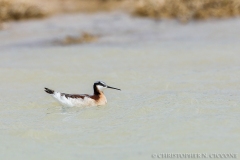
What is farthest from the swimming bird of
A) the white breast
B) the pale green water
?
the pale green water

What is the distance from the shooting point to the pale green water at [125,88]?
9.98 m

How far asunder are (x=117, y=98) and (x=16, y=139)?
3068 mm

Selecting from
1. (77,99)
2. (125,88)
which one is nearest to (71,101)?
(77,99)

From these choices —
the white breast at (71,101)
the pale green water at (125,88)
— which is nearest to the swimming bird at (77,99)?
the white breast at (71,101)

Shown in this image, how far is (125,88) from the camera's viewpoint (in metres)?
14.0


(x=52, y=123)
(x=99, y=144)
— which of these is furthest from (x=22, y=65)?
(x=99, y=144)

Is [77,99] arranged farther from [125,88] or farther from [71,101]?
[125,88]

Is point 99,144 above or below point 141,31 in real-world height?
above

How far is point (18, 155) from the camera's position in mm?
9664

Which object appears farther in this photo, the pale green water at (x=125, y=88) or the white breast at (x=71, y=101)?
the white breast at (x=71, y=101)

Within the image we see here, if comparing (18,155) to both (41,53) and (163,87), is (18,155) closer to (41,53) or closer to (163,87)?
(163,87)

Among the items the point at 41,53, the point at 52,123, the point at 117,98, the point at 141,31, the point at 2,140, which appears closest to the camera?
the point at 2,140

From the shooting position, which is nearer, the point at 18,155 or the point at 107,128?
the point at 18,155

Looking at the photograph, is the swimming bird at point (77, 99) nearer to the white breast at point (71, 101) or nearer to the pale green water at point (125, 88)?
the white breast at point (71, 101)
